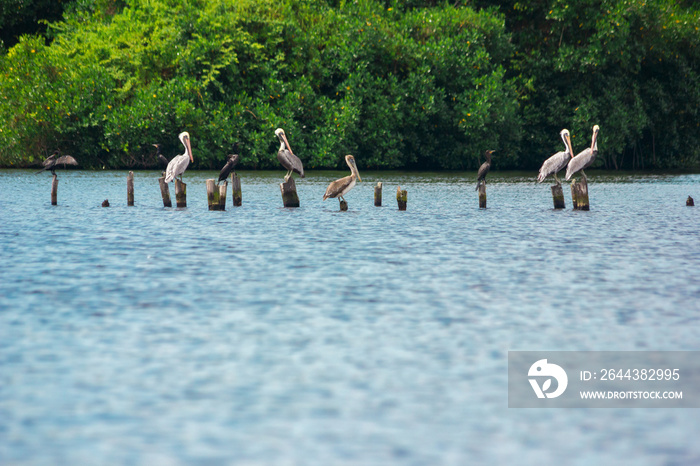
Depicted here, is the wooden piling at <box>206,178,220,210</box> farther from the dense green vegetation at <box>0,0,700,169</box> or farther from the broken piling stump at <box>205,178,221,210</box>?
the dense green vegetation at <box>0,0,700,169</box>

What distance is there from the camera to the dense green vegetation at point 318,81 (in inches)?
1703

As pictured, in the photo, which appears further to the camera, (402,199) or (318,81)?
(318,81)

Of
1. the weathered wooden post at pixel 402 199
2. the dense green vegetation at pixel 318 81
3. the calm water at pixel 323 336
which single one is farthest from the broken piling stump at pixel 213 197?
the dense green vegetation at pixel 318 81

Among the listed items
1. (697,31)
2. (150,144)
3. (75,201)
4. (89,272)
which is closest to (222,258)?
(89,272)

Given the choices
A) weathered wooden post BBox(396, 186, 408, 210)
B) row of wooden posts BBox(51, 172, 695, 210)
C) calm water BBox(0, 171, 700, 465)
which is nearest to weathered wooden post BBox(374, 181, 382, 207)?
row of wooden posts BBox(51, 172, 695, 210)

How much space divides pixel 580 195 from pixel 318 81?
25.9m

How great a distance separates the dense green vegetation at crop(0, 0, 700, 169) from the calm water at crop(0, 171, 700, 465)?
26.6 meters

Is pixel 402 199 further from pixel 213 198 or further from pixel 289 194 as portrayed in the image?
pixel 213 198

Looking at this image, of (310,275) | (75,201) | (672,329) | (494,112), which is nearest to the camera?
(672,329)

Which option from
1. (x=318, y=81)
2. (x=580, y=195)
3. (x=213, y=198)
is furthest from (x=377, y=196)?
(x=318, y=81)

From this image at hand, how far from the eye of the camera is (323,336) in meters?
7.80

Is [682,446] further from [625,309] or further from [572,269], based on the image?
[572,269]

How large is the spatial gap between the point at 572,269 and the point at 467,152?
114 feet

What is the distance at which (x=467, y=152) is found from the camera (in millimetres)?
46000
